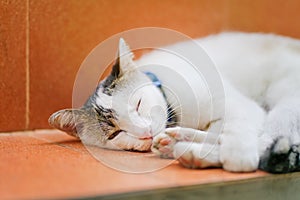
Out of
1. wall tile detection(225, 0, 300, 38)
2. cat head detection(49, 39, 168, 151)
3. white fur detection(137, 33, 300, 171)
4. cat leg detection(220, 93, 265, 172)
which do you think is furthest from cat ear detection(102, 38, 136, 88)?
wall tile detection(225, 0, 300, 38)

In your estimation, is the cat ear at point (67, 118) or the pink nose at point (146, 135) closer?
the pink nose at point (146, 135)

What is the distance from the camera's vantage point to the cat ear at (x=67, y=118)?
4.93 ft

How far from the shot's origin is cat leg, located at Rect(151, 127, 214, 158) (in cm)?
125

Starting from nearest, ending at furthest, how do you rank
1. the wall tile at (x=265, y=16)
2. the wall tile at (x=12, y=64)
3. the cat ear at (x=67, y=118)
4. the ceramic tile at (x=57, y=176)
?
1. the ceramic tile at (x=57, y=176)
2. the cat ear at (x=67, y=118)
3. the wall tile at (x=12, y=64)
4. the wall tile at (x=265, y=16)

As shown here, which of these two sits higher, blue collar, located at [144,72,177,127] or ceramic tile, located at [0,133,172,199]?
blue collar, located at [144,72,177,127]

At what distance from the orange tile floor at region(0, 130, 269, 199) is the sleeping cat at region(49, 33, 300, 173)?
0.05 m

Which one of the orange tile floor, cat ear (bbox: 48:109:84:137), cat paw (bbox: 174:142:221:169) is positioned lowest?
the orange tile floor

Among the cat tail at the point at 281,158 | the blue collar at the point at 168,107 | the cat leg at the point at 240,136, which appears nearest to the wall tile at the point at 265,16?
the blue collar at the point at 168,107

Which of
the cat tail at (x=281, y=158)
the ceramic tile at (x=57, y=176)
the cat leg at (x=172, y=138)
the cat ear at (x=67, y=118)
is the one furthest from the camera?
the cat ear at (x=67, y=118)

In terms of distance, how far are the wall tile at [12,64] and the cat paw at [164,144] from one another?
688 millimetres

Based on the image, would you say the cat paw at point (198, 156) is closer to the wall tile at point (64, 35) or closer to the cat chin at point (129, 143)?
the cat chin at point (129, 143)

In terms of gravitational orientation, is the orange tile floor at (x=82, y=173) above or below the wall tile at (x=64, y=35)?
below

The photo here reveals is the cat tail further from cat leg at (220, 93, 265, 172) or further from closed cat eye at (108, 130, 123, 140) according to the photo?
closed cat eye at (108, 130, 123, 140)

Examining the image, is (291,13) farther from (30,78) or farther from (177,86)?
(30,78)
